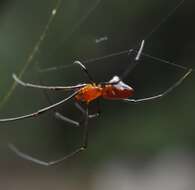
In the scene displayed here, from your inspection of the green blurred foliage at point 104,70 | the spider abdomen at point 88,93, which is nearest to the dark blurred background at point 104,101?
the green blurred foliage at point 104,70

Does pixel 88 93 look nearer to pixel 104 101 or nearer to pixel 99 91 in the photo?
pixel 99 91

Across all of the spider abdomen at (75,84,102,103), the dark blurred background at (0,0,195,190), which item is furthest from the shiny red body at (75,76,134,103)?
the dark blurred background at (0,0,195,190)

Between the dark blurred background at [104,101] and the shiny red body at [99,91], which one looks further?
the dark blurred background at [104,101]

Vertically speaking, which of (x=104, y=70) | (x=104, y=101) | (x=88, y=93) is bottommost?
(x=88, y=93)

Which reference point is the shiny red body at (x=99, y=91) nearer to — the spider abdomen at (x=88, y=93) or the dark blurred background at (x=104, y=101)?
the spider abdomen at (x=88, y=93)

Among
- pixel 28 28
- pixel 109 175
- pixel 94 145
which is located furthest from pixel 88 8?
pixel 109 175

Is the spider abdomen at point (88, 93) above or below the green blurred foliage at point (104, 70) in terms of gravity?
below

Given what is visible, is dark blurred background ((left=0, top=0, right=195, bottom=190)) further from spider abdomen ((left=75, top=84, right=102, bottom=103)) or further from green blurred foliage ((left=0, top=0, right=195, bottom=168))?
spider abdomen ((left=75, top=84, right=102, bottom=103))

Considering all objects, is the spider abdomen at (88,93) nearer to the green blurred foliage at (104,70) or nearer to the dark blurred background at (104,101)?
the green blurred foliage at (104,70)

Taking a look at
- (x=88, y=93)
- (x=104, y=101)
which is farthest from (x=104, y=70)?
(x=88, y=93)
